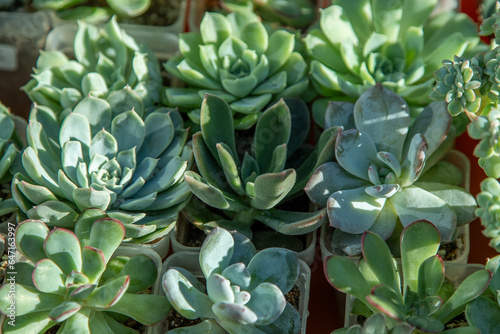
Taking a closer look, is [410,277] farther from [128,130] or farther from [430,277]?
[128,130]

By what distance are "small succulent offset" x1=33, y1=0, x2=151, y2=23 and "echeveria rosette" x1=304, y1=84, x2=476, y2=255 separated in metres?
0.61

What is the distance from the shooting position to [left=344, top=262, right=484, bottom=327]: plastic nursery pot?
98 centimetres

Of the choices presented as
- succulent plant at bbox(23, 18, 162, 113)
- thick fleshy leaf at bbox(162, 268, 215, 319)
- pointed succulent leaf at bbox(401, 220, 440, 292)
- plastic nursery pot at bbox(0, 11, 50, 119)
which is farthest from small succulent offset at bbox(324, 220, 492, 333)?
plastic nursery pot at bbox(0, 11, 50, 119)

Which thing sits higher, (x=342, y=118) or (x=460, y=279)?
(x=342, y=118)

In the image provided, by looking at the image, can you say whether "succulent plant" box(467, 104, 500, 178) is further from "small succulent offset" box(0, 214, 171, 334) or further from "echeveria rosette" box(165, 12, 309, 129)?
"small succulent offset" box(0, 214, 171, 334)

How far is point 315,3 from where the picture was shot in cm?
156

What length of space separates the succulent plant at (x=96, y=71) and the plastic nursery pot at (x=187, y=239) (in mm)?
284

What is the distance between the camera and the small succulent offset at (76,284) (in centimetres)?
A: 87

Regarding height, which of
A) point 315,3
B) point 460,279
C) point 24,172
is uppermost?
point 315,3

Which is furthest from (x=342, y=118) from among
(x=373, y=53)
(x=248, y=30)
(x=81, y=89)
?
(x=81, y=89)

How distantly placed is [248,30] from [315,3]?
1.47 feet

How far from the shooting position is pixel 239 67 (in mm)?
1178

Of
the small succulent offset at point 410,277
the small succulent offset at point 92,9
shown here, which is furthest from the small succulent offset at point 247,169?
the small succulent offset at point 92,9

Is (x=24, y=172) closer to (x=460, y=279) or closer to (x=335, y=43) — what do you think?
(x=335, y=43)
